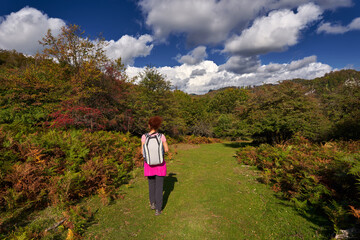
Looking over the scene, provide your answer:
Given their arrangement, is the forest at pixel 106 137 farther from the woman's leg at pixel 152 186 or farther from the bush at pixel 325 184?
the woman's leg at pixel 152 186

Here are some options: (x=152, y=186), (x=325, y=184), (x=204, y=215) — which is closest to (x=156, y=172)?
(x=152, y=186)

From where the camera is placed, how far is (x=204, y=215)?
4.04 meters

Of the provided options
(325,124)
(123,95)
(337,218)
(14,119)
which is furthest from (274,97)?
(14,119)

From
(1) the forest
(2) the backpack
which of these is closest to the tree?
(1) the forest

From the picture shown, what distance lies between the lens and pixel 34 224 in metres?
3.41

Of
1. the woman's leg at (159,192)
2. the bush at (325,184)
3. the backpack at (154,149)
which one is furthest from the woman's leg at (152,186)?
the bush at (325,184)

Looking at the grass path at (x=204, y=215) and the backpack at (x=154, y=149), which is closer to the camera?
the grass path at (x=204, y=215)

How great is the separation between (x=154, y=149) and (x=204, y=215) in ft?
7.09

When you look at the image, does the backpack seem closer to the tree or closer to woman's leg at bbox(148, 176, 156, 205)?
woman's leg at bbox(148, 176, 156, 205)

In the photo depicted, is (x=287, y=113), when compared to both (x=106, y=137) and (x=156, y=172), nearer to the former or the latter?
(x=156, y=172)

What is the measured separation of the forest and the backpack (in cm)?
203

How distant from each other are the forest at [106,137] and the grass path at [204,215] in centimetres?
48

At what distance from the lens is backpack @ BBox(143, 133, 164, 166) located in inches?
150

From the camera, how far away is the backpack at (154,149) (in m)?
3.82
